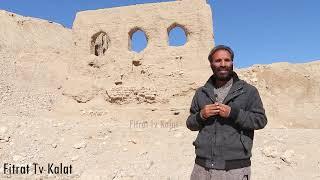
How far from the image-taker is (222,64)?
3.32 m

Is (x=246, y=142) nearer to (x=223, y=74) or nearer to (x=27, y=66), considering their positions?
(x=223, y=74)

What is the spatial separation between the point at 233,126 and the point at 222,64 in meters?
0.52

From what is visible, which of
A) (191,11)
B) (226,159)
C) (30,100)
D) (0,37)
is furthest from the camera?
(0,37)

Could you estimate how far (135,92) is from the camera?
14938 millimetres

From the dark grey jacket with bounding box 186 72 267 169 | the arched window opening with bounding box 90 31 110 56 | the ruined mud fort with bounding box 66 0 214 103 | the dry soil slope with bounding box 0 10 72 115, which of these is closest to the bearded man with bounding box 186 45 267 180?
the dark grey jacket with bounding box 186 72 267 169

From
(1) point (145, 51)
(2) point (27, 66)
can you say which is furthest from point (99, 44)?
(2) point (27, 66)

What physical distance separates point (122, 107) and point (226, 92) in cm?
1186

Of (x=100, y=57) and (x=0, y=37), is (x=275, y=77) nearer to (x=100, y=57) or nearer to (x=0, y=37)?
(x=100, y=57)

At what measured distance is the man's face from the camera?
3.32 meters

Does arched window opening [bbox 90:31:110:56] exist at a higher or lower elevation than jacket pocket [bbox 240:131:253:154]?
higher

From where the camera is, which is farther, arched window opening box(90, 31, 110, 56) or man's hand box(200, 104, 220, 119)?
arched window opening box(90, 31, 110, 56)

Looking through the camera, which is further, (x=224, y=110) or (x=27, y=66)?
(x=27, y=66)

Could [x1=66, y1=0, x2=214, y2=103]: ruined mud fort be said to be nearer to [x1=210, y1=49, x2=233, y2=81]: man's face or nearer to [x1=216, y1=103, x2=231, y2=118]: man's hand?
[x1=210, y1=49, x2=233, y2=81]: man's face

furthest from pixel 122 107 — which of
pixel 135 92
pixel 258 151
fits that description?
pixel 258 151
